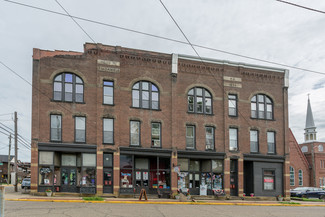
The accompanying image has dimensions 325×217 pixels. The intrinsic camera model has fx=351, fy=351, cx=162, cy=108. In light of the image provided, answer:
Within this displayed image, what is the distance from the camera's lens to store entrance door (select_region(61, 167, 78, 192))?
26688 mm

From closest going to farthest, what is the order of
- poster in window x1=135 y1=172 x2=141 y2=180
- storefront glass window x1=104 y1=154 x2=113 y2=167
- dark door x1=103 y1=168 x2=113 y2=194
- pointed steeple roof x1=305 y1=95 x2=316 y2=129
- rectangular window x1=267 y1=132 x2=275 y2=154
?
1. dark door x1=103 y1=168 x2=113 y2=194
2. storefront glass window x1=104 y1=154 x2=113 y2=167
3. poster in window x1=135 y1=172 x2=141 y2=180
4. rectangular window x1=267 y1=132 x2=275 y2=154
5. pointed steeple roof x1=305 y1=95 x2=316 y2=129

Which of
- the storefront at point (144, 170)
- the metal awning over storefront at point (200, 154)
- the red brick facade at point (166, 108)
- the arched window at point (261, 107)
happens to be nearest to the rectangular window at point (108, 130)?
the red brick facade at point (166, 108)

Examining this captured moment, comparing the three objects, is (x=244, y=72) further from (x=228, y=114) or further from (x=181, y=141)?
(x=181, y=141)

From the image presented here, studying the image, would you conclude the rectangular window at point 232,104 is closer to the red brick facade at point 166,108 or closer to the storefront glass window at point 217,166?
the red brick facade at point 166,108

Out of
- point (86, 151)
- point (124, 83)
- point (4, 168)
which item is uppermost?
point (124, 83)

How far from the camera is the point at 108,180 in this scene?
2733 centimetres

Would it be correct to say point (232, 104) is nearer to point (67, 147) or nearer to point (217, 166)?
point (217, 166)

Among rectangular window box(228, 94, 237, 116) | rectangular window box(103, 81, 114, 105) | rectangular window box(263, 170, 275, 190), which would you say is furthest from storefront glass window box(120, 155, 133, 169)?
rectangular window box(263, 170, 275, 190)

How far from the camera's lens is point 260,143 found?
32.8m

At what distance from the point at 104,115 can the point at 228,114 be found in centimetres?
1135

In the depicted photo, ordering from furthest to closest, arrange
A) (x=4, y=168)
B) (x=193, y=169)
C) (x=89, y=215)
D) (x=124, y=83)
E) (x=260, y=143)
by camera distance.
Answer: (x=4, y=168) < (x=260, y=143) < (x=193, y=169) < (x=124, y=83) < (x=89, y=215)

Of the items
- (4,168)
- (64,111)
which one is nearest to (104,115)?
(64,111)

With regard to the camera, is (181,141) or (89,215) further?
(181,141)

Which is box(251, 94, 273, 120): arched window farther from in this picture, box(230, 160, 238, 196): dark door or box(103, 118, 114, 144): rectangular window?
box(103, 118, 114, 144): rectangular window
